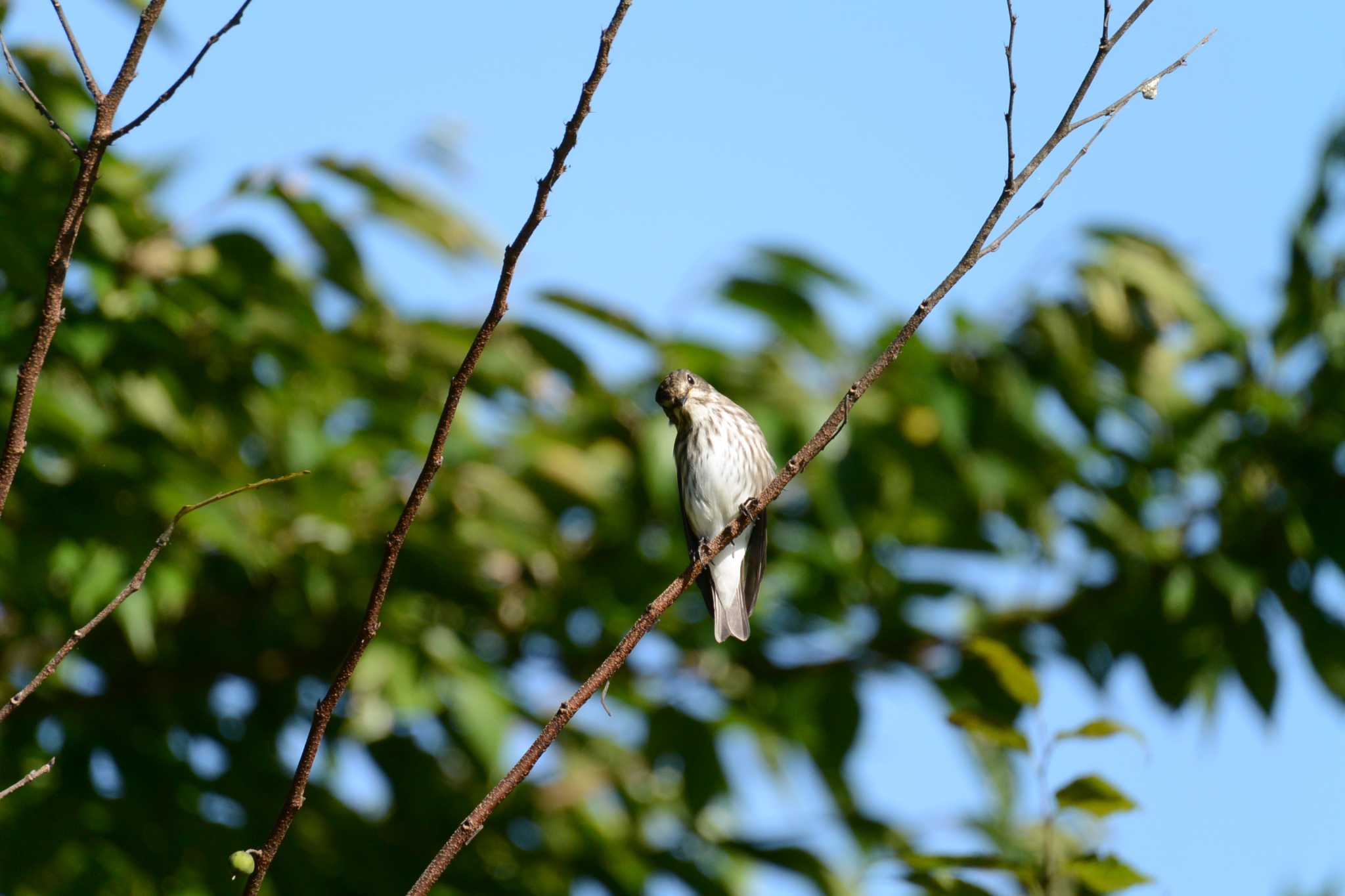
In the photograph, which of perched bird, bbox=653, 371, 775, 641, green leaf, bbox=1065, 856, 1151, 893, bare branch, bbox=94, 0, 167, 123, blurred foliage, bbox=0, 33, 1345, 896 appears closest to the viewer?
bare branch, bbox=94, 0, 167, 123

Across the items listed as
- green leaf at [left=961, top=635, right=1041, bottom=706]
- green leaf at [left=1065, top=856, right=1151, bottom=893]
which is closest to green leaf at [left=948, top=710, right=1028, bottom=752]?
green leaf at [left=961, top=635, right=1041, bottom=706]

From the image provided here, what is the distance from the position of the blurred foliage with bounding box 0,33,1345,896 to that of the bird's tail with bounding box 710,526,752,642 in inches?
7.5

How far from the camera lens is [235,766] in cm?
405

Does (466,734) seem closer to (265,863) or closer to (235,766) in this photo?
(235,766)

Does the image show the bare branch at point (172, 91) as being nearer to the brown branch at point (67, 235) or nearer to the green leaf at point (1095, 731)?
the brown branch at point (67, 235)

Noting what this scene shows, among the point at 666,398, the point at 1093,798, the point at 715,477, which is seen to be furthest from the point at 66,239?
the point at 715,477

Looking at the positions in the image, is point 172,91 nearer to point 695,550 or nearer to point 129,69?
point 129,69

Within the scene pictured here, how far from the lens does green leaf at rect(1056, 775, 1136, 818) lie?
2469mm

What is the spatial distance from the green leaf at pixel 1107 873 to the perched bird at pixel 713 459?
206 centimetres

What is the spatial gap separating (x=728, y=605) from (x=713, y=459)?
0.92 m

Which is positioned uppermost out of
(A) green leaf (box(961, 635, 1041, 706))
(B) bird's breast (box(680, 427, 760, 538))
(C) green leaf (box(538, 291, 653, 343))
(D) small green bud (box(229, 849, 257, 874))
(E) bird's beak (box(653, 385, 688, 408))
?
(B) bird's breast (box(680, 427, 760, 538))

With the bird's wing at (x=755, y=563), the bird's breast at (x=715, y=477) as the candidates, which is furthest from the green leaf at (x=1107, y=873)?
the bird's breast at (x=715, y=477)

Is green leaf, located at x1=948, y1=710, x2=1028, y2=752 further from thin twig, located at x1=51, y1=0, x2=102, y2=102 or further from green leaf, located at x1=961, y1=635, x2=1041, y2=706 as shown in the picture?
thin twig, located at x1=51, y1=0, x2=102, y2=102

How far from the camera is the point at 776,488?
2168 mm
